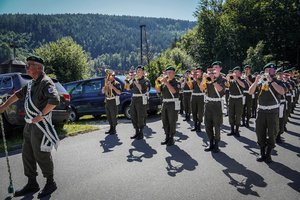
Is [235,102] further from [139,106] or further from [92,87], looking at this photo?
[92,87]

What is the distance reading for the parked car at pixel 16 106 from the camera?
334 inches

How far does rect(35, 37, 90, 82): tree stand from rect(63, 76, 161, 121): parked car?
3397cm

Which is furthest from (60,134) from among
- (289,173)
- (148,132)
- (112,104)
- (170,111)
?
(289,173)

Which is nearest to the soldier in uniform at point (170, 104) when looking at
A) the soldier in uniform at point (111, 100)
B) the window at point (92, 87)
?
the soldier in uniform at point (111, 100)

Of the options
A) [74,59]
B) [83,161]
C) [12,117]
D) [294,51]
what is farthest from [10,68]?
[294,51]

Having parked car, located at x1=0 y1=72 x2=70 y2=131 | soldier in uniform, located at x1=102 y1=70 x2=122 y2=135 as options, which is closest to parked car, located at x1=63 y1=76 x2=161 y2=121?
soldier in uniform, located at x1=102 y1=70 x2=122 y2=135

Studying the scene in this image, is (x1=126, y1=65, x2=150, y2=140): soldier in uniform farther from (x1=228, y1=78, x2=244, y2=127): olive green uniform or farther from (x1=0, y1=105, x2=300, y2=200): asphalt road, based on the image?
(x1=228, y1=78, x2=244, y2=127): olive green uniform

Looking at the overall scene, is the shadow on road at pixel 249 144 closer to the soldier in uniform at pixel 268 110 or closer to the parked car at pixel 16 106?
the soldier in uniform at pixel 268 110

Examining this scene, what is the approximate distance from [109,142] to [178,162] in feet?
9.07

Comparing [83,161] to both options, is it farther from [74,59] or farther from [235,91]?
[74,59]

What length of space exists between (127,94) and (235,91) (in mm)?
4799

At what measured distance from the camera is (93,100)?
44.1 feet

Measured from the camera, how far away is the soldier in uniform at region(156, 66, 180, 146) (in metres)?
8.50

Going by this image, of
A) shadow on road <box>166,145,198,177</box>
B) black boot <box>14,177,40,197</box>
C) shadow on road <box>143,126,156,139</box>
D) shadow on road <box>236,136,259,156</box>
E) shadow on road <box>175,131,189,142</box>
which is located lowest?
shadow on road <box>143,126,156,139</box>
